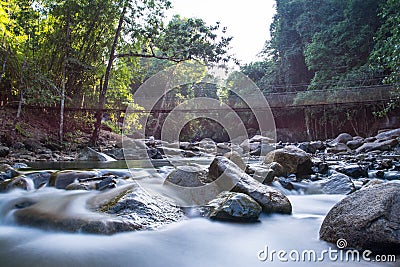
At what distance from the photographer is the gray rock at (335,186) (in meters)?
4.05

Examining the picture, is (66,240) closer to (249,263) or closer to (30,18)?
(249,263)

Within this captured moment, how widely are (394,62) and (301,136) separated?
52.3ft

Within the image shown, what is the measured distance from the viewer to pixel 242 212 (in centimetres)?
278

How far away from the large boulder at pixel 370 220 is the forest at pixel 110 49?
6.75m

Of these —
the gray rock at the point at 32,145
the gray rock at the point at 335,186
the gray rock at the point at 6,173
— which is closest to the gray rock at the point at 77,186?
the gray rock at the point at 6,173

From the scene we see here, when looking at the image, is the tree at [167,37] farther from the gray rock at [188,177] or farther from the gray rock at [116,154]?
the gray rock at [188,177]

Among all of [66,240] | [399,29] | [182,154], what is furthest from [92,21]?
[66,240]

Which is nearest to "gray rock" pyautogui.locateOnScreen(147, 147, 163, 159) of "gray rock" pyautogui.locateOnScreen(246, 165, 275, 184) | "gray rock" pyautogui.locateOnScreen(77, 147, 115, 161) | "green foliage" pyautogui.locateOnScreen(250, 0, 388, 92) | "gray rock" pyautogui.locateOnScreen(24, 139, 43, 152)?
"gray rock" pyautogui.locateOnScreen(77, 147, 115, 161)

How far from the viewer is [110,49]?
44.7 ft

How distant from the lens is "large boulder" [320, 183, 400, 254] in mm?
1888

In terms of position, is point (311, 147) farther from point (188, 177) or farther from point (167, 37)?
point (188, 177)

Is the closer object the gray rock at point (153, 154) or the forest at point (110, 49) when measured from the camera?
the forest at point (110, 49)

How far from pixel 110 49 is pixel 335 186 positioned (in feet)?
39.6

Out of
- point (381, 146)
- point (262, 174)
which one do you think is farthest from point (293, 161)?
point (381, 146)
